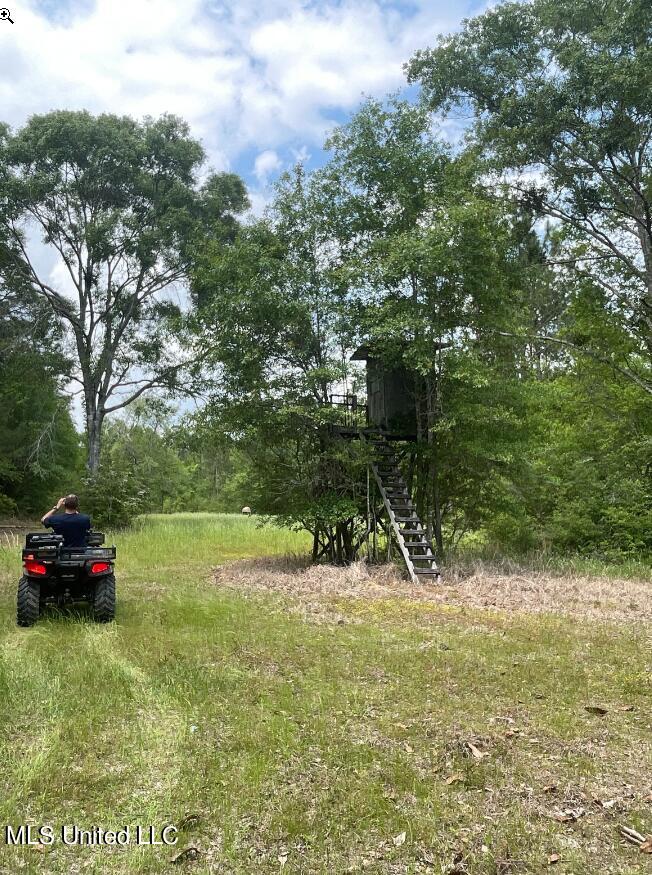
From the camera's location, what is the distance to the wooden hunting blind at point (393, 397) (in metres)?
12.8

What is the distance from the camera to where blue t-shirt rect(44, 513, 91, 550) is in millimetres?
7586

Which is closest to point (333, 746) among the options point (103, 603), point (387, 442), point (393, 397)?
point (103, 603)

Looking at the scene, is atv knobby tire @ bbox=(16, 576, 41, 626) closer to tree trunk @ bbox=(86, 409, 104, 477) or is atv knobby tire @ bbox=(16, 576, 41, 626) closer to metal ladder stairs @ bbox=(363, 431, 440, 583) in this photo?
metal ladder stairs @ bbox=(363, 431, 440, 583)

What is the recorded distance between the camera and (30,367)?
25.2m

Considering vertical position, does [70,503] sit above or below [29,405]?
below

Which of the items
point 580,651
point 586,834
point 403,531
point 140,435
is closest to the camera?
point 586,834

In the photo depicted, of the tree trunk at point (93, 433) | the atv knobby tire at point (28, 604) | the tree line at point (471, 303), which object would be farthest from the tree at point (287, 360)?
Answer: the tree trunk at point (93, 433)

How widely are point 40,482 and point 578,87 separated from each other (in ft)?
89.0

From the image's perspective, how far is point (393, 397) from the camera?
13016 mm

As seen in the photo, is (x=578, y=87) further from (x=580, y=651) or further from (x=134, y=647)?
(x=134, y=647)

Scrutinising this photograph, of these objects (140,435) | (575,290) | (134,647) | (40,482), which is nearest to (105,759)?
(134,647)

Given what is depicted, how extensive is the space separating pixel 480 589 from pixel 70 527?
5.89 m

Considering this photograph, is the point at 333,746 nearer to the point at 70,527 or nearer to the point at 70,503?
the point at 70,527

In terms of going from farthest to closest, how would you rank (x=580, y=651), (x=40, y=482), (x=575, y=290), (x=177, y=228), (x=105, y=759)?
(x=40, y=482) → (x=177, y=228) → (x=575, y=290) → (x=580, y=651) → (x=105, y=759)
